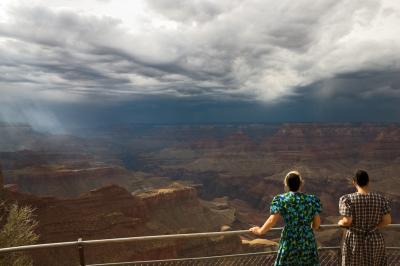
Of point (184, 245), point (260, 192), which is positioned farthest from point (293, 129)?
point (184, 245)

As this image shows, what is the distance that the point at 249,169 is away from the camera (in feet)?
523

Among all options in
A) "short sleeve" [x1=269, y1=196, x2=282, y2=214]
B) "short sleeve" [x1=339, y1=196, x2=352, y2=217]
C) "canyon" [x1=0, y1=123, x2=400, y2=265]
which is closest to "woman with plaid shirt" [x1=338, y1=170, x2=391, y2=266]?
"short sleeve" [x1=339, y1=196, x2=352, y2=217]

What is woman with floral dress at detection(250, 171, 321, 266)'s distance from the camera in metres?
5.18

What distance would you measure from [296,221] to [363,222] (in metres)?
1.10

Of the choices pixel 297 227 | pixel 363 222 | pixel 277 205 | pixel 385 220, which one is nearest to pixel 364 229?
pixel 363 222

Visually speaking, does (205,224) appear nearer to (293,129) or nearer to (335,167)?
(335,167)

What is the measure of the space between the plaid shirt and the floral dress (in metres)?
0.61

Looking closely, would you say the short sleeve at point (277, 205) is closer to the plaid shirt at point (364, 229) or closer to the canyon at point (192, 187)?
the plaid shirt at point (364, 229)

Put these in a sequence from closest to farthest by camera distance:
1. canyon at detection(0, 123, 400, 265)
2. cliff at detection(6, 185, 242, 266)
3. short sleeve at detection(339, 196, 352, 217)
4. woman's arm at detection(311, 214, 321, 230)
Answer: woman's arm at detection(311, 214, 321, 230)
short sleeve at detection(339, 196, 352, 217)
cliff at detection(6, 185, 242, 266)
canyon at detection(0, 123, 400, 265)

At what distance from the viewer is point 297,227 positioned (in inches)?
209

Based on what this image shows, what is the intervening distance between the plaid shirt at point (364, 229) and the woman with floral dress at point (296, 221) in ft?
1.97

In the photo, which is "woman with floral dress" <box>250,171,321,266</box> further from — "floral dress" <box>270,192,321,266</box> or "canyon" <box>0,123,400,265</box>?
"canyon" <box>0,123,400,265</box>

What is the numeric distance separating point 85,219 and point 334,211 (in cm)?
6678

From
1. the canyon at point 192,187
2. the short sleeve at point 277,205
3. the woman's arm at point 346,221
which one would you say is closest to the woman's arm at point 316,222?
the woman's arm at point 346,221
